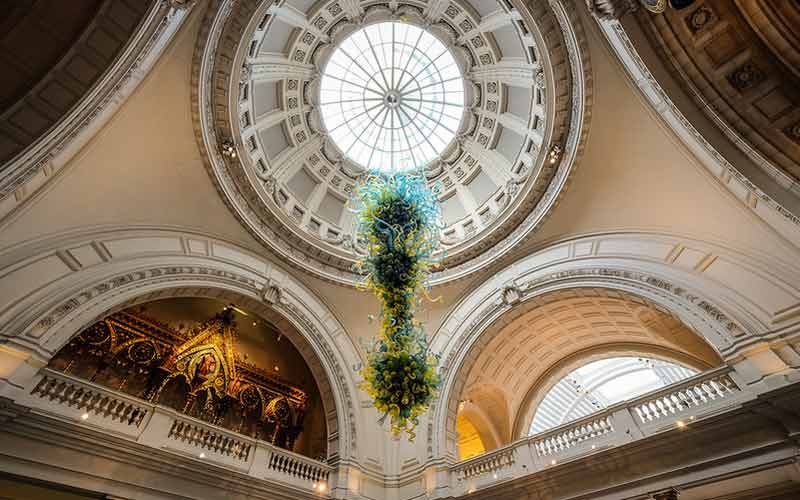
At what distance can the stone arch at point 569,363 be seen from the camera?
1123cm

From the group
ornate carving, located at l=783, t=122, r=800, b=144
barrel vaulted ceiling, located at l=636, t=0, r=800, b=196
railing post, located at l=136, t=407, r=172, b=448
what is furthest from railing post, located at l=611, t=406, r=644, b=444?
railing post, located at l=136, t=407, r=172, b=448

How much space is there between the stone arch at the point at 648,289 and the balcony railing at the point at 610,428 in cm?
65

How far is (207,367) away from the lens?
1062 centimetres

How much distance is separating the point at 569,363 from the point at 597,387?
4.86ft

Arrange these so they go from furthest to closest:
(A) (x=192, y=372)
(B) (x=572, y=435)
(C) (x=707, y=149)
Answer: (A) (x=192, y=372) < (B) (x=572, y=435) < (C) (x=707, y=149)

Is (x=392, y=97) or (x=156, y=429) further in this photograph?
(x=392, y=97)

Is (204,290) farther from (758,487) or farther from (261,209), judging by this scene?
(758,487)

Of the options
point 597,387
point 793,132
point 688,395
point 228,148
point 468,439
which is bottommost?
point 688,395

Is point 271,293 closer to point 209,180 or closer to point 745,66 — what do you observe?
point 209,180

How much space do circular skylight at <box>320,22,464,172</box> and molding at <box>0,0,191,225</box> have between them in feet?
23.4

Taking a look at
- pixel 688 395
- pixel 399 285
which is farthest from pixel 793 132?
pixel 399 285

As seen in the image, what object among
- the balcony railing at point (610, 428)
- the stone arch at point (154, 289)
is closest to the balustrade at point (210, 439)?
the stone arch at point (154, 289)

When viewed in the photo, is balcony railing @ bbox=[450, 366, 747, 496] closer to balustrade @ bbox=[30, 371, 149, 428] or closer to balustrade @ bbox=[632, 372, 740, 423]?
balustrade @ bbox=[632, 372, 740, 423]

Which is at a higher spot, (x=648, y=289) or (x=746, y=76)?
(x=746, y=76)
